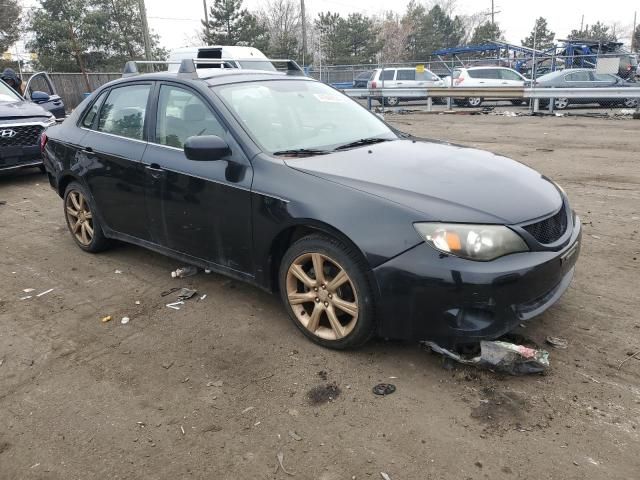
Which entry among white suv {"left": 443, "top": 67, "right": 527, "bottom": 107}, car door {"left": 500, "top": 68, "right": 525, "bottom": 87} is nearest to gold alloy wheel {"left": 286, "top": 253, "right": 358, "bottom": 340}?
white suv {"left": 443, "top": 67, "right": 527, "bottom": 107}

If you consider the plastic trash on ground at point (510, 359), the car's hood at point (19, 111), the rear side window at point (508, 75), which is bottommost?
the plastic trash on ground at point (510, 359)

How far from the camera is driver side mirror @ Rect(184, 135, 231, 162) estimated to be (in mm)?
3439

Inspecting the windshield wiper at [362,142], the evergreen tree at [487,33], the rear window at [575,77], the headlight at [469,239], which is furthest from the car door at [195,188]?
the evergreen tree at [487,33]

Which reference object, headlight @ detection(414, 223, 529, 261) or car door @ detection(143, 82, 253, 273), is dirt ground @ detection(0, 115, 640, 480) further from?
headlight @ detection(414, 223, 529, 261)

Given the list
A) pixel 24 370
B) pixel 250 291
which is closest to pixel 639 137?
pixel 250 291

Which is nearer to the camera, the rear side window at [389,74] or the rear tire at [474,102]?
the rear tire at [474,102]

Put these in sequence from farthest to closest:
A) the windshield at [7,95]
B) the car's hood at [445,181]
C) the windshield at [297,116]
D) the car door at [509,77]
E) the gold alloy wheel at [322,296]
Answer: the car door at [509,77]
the windshield at [7,95]
the windshield at [297,116]
the gold alloy wheel at [322,296]
the car's hood at [445,181]

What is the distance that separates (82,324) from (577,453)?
3224 mm

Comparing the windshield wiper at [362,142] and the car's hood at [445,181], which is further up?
the windshield wiper at [362,142]

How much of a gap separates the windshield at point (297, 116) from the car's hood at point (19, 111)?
590 centimetres

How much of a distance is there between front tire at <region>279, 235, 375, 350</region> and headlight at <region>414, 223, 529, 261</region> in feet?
1.39

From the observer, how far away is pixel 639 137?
11.8 metres

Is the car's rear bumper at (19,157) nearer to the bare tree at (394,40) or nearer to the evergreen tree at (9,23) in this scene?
the evergreen tree at (9,23)

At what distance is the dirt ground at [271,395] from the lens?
241 cm
